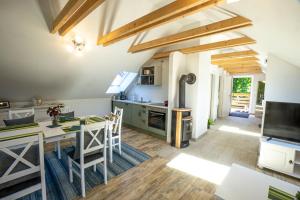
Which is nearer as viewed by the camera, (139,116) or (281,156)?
(281,156)

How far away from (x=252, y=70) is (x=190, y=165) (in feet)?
22.3

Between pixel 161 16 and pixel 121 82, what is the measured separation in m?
4.17

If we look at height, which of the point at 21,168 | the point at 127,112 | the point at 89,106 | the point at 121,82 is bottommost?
the point at 21,168

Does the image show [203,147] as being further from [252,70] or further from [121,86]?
[252,70]

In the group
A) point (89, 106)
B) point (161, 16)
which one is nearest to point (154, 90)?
point (89, 106)

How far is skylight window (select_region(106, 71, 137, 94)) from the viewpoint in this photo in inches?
222

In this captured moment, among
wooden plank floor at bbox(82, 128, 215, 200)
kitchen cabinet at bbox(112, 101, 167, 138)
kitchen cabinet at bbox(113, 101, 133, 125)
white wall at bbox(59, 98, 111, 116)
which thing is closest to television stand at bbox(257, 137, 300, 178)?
wooden plank floor at bbox(82, 128, 215, 200)

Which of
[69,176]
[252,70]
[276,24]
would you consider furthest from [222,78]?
[69,176]

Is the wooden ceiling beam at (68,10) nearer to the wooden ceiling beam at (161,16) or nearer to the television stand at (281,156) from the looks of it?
the wooden ceiling beam at (161,16)

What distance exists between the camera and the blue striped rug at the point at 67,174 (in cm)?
201

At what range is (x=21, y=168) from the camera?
1562 millimetres

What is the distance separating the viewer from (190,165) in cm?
279

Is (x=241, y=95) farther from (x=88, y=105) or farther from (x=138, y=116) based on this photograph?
(x=88, y=105)

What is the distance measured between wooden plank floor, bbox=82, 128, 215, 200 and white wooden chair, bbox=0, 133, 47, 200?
0.74 metres
